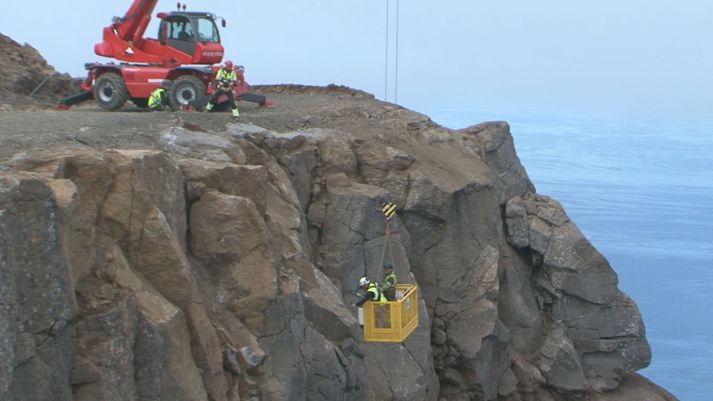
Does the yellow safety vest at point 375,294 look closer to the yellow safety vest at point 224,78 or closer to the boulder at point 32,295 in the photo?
the boulder at point 32,295

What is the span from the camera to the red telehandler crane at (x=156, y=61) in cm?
3078

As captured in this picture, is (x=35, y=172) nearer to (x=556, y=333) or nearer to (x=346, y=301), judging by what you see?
(x=346, y=301)

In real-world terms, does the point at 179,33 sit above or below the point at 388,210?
above

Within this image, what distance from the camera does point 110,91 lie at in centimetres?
3095

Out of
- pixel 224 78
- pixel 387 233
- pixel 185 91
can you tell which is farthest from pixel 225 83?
pixel 387 233

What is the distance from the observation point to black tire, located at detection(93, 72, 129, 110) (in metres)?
30.8

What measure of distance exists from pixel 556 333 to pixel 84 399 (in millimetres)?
17531

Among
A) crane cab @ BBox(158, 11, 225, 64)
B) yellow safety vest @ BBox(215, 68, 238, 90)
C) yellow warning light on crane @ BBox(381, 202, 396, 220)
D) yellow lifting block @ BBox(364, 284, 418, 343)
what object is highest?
crane cab @ BBox(158, 11, 225, 64)

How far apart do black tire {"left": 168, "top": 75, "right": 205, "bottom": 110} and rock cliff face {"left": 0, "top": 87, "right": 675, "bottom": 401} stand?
4.15 ft

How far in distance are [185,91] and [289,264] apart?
9.93 metres

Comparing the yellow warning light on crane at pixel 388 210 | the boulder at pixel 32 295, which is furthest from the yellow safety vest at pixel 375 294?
the boulder at pixel 32 295

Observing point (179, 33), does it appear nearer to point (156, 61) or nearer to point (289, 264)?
point (156, 61)

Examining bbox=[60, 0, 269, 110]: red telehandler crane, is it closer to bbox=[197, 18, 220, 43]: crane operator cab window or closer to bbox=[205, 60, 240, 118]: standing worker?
bbox=[197, 18, 220, 43]: crane operator cab window

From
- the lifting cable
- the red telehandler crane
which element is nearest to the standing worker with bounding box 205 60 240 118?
the red telehandler crane
